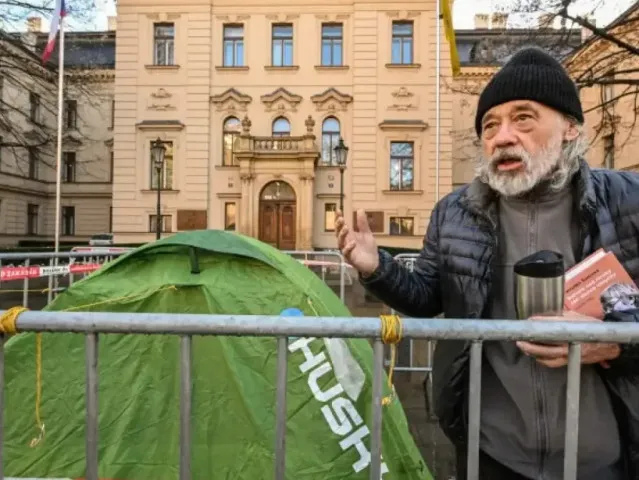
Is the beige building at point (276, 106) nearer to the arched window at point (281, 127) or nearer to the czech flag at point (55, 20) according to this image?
the arched window at point (281, 127)

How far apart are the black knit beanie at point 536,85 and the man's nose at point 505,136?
0.27ft

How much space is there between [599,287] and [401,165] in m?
25.4

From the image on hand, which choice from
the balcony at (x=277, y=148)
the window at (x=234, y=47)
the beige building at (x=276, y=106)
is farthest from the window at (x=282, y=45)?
the balcony at (x=277, y=148)

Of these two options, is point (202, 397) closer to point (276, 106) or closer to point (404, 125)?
point (404, 125)

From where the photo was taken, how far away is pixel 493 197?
1.84 m

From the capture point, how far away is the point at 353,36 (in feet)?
85.7

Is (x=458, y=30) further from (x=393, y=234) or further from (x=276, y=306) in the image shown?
(x=276, y=306)

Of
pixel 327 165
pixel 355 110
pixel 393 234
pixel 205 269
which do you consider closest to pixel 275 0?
pixel 355 110

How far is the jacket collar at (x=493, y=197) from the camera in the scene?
5.37ft

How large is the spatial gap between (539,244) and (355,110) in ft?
82.9

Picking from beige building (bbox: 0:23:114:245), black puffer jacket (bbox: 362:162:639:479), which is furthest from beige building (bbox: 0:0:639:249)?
black puffer jacket (bbox: 362:162:639:479)

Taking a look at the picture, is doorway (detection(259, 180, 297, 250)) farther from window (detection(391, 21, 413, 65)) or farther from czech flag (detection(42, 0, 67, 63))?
czech flag (detection(42, 0, 67, 63))

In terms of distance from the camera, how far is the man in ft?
5.26

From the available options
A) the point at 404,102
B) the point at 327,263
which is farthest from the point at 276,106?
the point at 327,263
